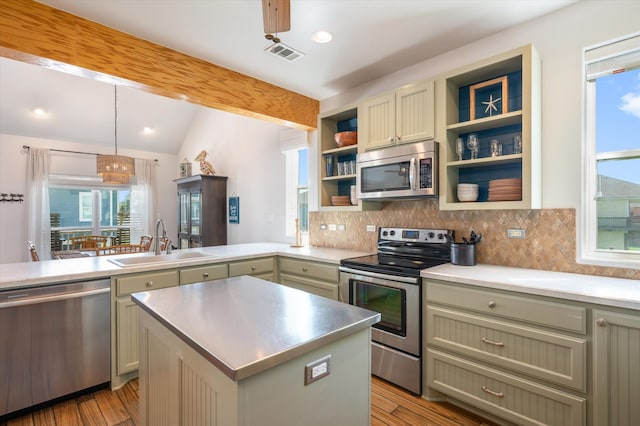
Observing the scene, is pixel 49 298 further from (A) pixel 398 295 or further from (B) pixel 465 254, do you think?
(B) pixel 465 254

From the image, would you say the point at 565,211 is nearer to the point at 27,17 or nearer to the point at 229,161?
the point at 27,17

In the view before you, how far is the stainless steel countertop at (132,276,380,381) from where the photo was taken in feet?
3.19

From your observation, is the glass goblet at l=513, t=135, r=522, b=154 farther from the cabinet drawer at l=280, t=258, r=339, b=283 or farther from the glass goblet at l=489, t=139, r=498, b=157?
the cabinet drawer at l=280, t=258, r=339, b=283

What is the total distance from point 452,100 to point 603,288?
1625mm

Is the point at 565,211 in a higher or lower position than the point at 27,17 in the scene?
lower

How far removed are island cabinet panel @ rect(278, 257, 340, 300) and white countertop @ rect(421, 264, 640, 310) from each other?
916mm

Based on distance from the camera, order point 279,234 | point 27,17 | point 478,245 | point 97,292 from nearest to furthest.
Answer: point 27,17, point 97,292, point 478,245, point 279,234

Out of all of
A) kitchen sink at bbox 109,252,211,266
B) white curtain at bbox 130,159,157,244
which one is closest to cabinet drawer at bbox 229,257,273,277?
kitchen sink at bbox 109,252,211,266

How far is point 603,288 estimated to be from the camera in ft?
5.64

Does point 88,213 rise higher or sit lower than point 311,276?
higher

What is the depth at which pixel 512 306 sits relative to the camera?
6.07 ft

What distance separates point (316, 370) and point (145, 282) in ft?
6.52

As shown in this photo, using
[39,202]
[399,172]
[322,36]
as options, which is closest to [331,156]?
[399,172]

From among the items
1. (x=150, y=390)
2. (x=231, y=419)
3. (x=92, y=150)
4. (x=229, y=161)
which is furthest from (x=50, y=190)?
(x=231, y=419)
